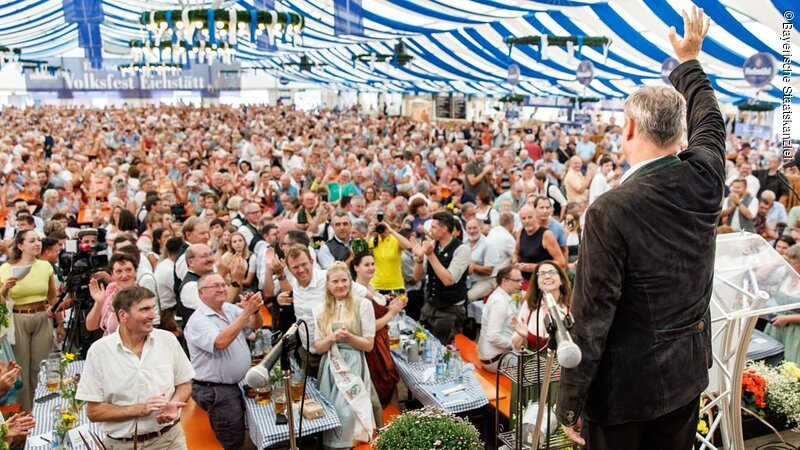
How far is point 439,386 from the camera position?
382cm

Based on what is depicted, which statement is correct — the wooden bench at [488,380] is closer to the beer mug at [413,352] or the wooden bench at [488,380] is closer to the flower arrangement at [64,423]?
the beer mug at [413,352]

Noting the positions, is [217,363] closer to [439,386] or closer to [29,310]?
[439,386]

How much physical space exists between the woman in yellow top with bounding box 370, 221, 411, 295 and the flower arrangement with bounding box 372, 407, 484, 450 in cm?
269

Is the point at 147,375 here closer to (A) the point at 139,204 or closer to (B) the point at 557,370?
(B) the point at 557,370

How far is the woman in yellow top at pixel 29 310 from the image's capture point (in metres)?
4.36

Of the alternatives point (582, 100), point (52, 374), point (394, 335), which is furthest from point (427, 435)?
point (582, 100)

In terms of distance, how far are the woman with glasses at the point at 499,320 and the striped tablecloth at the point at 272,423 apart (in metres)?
1.17

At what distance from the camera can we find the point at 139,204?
773 cm

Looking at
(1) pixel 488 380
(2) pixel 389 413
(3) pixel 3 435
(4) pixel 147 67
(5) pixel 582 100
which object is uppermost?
(4) pixel 147 67

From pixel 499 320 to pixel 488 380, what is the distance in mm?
393

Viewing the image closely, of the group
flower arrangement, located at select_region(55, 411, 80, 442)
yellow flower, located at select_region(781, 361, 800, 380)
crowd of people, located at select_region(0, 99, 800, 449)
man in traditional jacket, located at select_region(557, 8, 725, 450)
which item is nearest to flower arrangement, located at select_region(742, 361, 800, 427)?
yellow flower, located at select_region(781, 361, 800, 380)

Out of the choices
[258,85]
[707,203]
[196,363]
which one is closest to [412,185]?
[196,363]

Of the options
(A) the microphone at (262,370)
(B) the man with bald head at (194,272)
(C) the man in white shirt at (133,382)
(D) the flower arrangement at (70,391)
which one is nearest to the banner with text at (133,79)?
(B) the man with bald head at (194,272)

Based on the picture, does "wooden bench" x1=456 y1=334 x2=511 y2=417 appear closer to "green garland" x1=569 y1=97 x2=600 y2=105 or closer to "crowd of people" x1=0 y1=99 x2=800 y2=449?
"crowd of people" x1=0 y1=99 x2=800 y2=449
